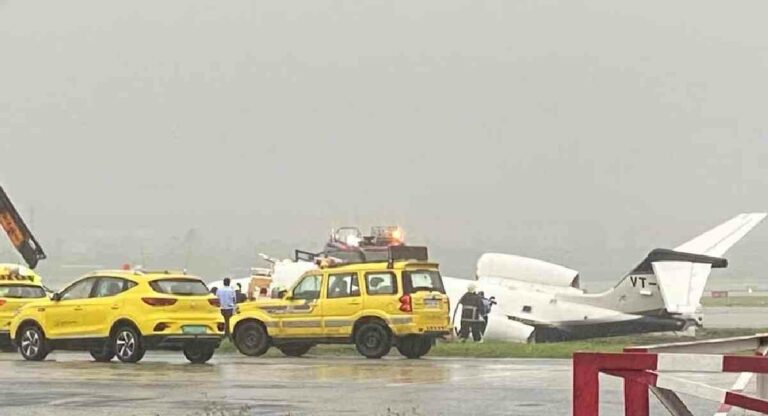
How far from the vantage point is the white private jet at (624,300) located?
37688 millimetres

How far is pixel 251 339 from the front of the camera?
2822 centimetres

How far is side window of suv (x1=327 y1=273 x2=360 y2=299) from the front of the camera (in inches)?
1091

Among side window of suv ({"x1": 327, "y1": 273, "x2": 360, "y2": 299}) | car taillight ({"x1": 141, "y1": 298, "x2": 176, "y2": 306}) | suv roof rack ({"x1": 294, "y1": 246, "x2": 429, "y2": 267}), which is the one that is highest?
suv roof rack ({"x1": 294, "y1": 246, "x2": 429, "y2": 267})

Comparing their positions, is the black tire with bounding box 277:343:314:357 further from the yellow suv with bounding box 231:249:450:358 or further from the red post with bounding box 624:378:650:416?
the red post with bounding box 624:378:650:416

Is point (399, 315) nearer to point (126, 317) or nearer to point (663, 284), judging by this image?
point (126, 317)

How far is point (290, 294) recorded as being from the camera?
1115 inches

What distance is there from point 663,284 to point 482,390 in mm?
20370

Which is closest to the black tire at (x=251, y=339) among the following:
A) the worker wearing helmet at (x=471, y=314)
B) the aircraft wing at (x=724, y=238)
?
the worker wearing helmet at (x=471, y=314)

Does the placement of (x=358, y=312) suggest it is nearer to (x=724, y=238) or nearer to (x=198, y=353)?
(x=198, y=353)

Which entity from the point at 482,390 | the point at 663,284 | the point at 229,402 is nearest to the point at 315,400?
the point at 229,402

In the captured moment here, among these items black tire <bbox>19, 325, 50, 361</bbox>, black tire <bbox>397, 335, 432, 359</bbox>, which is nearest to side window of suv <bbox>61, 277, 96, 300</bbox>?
black tire <bbox>19, 325, 50, 361</bbox>

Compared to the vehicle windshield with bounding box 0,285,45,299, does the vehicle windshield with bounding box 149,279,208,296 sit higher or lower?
higher

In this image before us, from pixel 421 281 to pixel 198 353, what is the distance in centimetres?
455

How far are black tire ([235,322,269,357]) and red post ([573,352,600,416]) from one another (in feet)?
69.1
